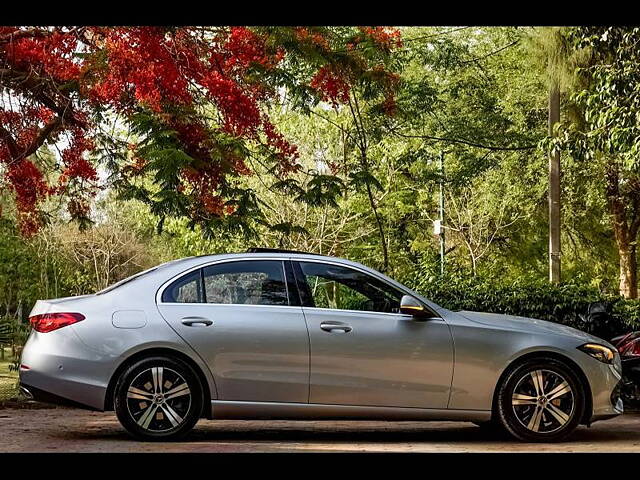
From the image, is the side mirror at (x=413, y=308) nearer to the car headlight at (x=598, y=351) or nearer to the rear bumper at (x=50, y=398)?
the car headlight at (x=598, y=351)

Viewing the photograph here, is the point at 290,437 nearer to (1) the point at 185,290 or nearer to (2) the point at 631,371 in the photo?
(1) the point at 185,290

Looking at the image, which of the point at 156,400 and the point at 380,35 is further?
the point at 380,35

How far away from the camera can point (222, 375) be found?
29.5ft

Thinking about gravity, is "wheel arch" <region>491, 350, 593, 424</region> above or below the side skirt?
above

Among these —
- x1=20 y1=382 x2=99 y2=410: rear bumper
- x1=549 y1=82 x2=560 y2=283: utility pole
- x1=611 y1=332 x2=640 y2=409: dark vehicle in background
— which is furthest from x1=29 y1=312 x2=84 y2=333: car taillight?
x1=549 y1=82 x2=560 y2=283: utility pole

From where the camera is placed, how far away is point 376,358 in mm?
9117

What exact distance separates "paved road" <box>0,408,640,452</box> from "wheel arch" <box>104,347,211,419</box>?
338 mm

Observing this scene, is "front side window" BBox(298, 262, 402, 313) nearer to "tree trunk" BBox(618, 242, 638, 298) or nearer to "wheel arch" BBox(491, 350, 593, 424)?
"wheel arch" BBox(491, 350, 593, 424)

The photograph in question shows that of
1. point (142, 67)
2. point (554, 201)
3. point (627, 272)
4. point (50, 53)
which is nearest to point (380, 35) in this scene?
point (142, 67)

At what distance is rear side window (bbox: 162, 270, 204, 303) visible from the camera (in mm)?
9188

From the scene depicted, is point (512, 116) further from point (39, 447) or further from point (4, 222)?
point (39, 447)

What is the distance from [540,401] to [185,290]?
10.4ft
